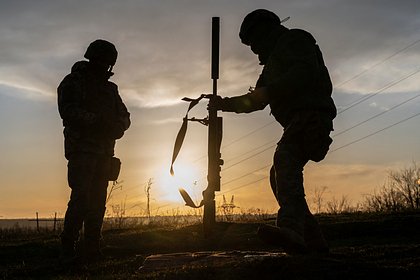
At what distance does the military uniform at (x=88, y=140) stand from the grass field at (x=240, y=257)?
493 millimetres

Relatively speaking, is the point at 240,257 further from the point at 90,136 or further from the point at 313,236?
the point at 90,136

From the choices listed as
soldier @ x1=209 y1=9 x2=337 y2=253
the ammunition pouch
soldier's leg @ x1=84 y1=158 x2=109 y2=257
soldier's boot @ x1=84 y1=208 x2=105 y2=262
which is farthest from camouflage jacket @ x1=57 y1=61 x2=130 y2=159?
soldier @ x1=209 y1=9 x2=337 y2=253

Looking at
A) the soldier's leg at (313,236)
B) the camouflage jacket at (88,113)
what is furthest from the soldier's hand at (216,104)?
the camouflage jacket at (88,113)

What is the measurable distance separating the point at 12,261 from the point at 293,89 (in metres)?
5.76

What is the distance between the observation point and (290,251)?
184 inches

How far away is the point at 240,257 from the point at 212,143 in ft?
8.57

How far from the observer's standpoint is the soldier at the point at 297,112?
4.91 metres

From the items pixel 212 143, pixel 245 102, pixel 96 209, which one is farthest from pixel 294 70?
pixel 96 209

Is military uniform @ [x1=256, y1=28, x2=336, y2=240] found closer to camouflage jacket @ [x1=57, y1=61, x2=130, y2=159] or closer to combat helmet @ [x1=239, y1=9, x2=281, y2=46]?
combat helmet @ [x1=239, y1=9, x2=281, y2=46]

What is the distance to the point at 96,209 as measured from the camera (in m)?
7.07

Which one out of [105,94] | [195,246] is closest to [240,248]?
[195,246]

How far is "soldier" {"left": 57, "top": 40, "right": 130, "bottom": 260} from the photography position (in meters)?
6.74

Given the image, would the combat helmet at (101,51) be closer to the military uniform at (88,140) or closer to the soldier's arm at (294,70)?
the military uniform at (88,140)

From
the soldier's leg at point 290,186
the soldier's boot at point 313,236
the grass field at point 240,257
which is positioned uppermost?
the soldier's leg at point 290,186
